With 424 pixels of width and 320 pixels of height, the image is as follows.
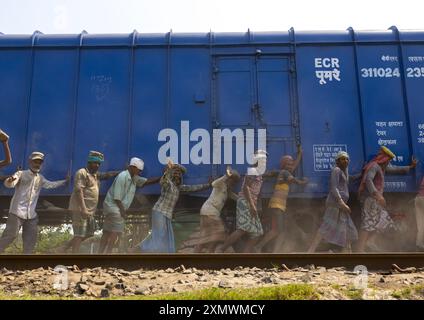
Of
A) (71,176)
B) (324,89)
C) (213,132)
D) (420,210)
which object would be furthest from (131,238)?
(420,210)

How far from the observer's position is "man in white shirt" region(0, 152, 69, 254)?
6324 mm

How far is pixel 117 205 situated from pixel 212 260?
2.37 metres

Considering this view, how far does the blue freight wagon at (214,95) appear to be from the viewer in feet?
22.4

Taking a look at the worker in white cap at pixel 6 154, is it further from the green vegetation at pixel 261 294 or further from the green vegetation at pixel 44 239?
the green vegetation at pixel 261 294

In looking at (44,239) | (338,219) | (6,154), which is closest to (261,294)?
(338,219)

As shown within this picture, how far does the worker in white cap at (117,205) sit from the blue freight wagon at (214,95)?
279 millimetres

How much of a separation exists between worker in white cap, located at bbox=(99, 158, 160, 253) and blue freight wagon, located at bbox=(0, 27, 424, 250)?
279mm

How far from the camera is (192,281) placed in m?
4.02

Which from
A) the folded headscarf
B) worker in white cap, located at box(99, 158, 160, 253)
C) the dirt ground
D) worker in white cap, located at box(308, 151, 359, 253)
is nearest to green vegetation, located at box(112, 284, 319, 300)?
the dirt ground

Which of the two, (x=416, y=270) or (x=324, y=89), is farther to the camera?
(x=324, y=89)

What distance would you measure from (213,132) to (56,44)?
133 inches
